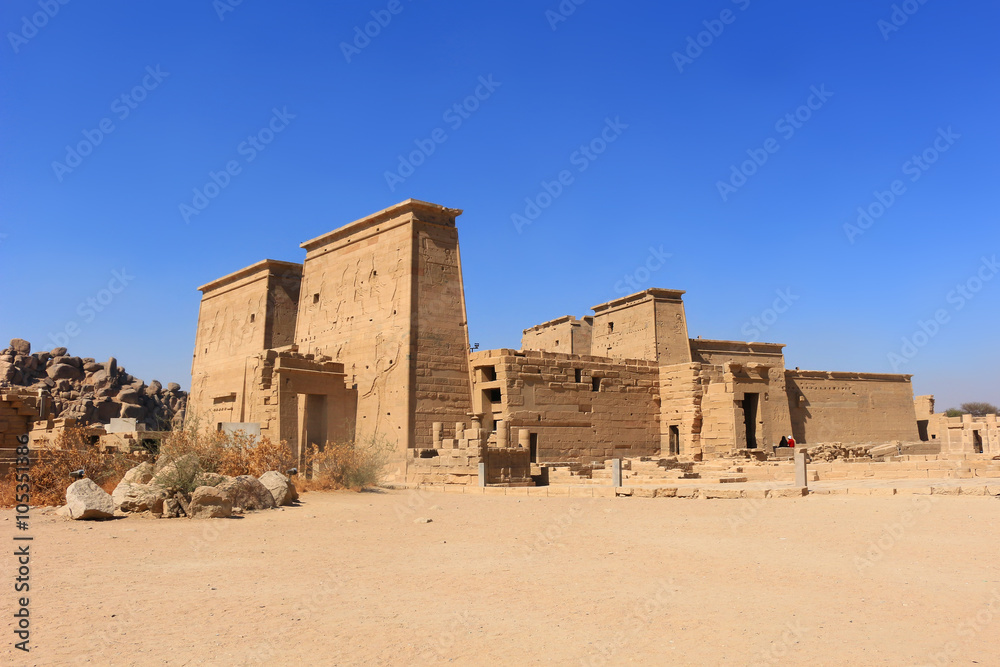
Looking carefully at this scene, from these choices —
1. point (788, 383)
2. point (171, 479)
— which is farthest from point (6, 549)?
point (788, 383)

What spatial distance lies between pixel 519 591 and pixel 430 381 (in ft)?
47.1

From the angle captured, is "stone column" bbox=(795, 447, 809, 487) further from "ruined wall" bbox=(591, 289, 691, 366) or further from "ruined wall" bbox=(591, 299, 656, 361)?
"ruined wall" bbox=(591, 299, 656, 361)

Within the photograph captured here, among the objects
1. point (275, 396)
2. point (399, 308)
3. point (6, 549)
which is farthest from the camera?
point (399, 308)

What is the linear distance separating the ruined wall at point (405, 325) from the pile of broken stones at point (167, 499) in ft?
27.7

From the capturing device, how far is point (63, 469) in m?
11.8

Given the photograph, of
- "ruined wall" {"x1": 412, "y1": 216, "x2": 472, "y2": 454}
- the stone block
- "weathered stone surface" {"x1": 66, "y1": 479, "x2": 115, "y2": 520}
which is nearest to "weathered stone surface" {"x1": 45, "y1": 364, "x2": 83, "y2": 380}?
"ruined wall" {"x1": 412, "y1": 216, "x2": 472, "y2": 454}

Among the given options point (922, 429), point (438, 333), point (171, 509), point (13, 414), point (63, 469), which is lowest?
point (171, 509)

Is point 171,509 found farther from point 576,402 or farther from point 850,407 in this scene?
point 850,407

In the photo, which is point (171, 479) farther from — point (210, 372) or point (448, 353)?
point (210, 372)

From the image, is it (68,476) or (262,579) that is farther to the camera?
(68,476)

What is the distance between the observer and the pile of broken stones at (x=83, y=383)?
130ft

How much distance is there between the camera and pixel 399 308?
66.5 ft

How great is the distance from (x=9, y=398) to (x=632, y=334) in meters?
21.3

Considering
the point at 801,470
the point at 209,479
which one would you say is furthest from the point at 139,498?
the point at 801,470
